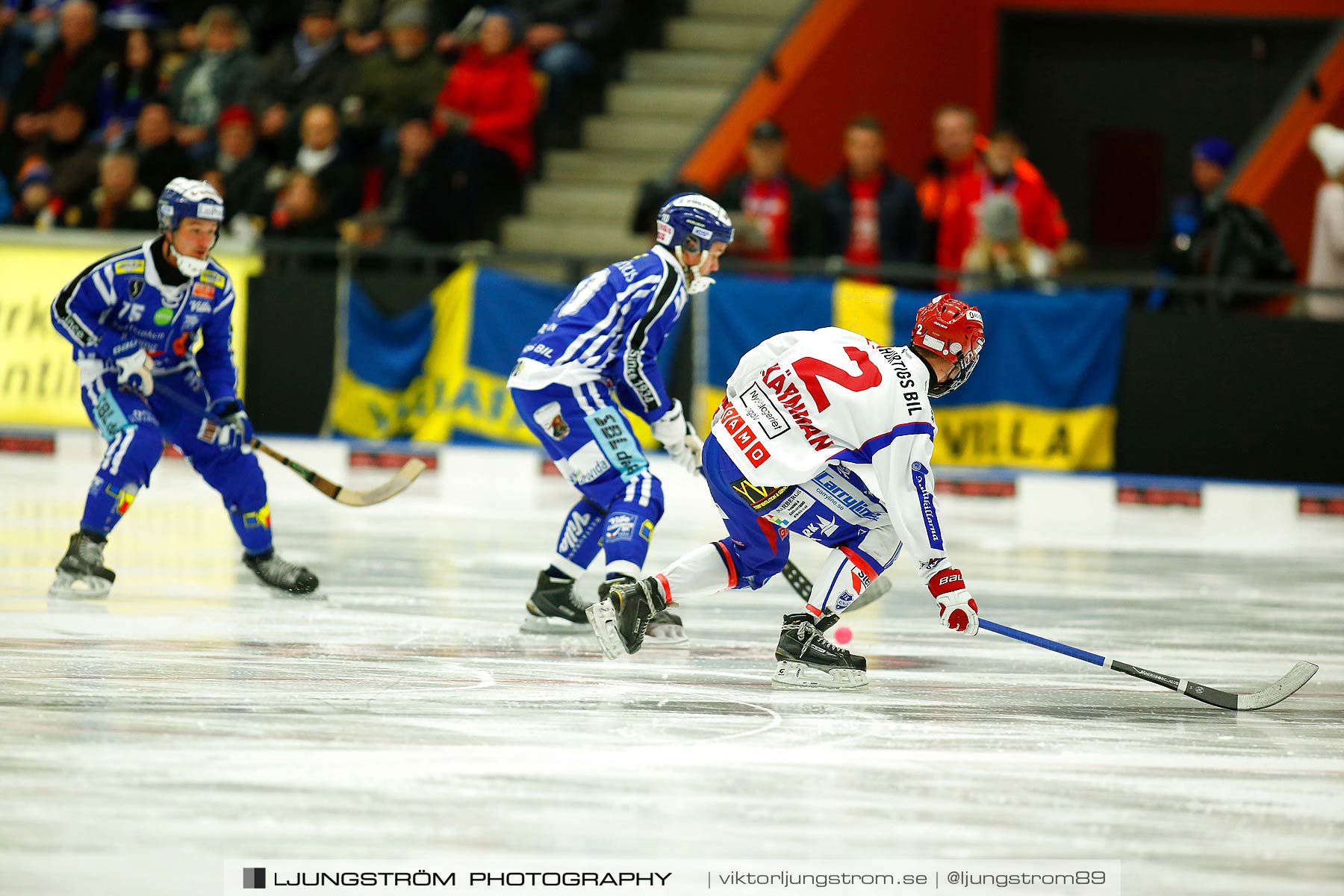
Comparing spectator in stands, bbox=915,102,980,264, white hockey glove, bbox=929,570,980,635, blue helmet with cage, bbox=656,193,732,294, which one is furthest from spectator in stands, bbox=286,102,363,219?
white hockey glove, bbox=929,570,980,635

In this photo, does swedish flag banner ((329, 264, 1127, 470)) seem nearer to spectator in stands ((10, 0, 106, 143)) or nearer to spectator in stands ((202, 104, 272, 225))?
spectator in stands ((202, 104, 272, 225))

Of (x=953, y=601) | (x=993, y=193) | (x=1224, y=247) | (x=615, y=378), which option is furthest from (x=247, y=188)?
(x=953, y=601)

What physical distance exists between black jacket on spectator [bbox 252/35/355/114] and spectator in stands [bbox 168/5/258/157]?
18cm

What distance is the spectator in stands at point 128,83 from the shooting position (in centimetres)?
1753

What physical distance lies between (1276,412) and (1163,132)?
661cm

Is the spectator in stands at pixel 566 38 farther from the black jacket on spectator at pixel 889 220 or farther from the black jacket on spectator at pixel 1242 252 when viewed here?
the black jacket on spectator at pixel 1242 252

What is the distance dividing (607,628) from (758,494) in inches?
27.0

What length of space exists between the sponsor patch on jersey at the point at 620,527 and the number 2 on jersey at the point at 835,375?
3.88 ft

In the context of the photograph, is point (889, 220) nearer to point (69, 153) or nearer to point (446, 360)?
point (446, 360)

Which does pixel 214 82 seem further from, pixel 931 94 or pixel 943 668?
pixel 943 668

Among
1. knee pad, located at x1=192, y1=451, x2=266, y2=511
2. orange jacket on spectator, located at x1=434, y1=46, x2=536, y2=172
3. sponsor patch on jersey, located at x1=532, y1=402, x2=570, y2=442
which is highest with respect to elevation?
orange jacket on spectator, located at x1=434, y1=46, x2=536, y2=172

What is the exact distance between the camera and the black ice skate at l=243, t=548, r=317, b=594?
786cm

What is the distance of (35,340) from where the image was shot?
1391 cm

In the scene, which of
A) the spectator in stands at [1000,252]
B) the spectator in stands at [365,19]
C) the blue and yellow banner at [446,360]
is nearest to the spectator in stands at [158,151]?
the spectator in stands at [365,19]
